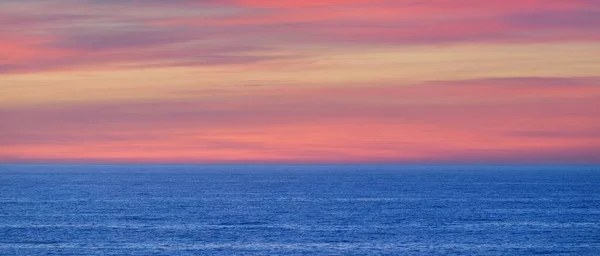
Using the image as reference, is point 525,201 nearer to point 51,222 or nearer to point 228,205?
point 228,205

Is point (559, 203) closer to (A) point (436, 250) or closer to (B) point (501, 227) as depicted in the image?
(B) point (501, 227)

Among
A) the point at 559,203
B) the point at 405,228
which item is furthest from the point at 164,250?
the point at 559,203

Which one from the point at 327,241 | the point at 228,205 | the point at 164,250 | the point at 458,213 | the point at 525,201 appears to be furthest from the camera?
the point at 525,201

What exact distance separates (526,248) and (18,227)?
4980 centimetres

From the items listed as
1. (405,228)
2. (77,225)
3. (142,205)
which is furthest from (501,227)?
(142,205)

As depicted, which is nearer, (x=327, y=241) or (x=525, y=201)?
(x=327, y=241)

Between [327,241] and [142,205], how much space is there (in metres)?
53.4

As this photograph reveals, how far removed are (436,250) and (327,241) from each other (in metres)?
10.5

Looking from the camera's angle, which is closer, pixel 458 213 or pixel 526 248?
pixel 526 248

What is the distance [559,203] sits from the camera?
12975 cm

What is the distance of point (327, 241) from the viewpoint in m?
79.8

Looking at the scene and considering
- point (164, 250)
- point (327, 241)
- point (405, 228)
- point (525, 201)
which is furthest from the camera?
point (525, 201)

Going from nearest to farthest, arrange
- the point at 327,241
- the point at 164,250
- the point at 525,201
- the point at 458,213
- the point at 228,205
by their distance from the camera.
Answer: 1. the point at 164,250
2. the point at 327,241
3. the point at 458,213
4. the point at 228,205
5. the point at 525,201

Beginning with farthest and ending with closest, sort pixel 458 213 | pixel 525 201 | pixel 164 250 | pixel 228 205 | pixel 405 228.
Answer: pixel 525 201, pixel 228 205, pixel 458 213, pixel 405 228, pixel 164 250
